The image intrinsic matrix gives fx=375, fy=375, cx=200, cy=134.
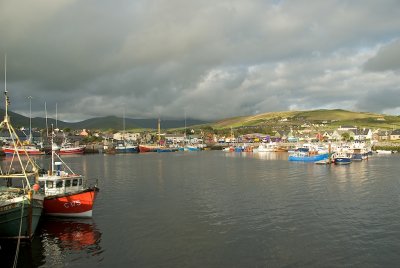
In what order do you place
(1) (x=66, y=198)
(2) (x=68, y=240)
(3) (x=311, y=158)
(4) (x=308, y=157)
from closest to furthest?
(2) (x=68, y=240) < (1) (x=66, y=198) < (3) (x=311, y=158) < (4) (x=308, y=157)

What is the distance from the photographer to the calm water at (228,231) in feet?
94.6

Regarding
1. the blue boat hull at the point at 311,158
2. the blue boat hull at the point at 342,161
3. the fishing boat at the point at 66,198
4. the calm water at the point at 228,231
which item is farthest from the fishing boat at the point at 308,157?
the fishing boat at the point at 66,198

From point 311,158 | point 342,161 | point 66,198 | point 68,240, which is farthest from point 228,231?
point 311,158

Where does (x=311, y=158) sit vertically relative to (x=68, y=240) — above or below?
above

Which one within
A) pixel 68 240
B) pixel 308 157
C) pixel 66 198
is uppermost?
pixel 66 198

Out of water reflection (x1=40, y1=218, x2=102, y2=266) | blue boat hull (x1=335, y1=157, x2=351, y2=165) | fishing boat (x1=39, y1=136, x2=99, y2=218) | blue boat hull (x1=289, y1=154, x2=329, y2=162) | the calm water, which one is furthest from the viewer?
blue boat hull (x1=289, y1=154, x2=329, y2=162)

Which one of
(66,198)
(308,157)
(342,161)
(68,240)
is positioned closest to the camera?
(68,240)

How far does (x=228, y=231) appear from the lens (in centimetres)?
3644

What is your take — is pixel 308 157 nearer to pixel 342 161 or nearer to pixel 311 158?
pixel 311 158

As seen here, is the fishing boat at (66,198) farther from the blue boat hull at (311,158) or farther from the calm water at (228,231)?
the blue boat hull at (311,158)

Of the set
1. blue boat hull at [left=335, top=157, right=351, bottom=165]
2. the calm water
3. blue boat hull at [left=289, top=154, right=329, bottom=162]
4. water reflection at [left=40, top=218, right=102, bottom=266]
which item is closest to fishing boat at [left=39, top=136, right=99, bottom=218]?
water reflection at [left=40, top=218, right=102, bottom=266]

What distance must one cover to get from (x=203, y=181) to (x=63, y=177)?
38.3 m

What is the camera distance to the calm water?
1135 inches

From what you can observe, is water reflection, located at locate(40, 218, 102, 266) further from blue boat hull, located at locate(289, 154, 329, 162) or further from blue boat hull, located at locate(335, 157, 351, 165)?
blue boat hull, located at locate(289, 154, 329, 162)
